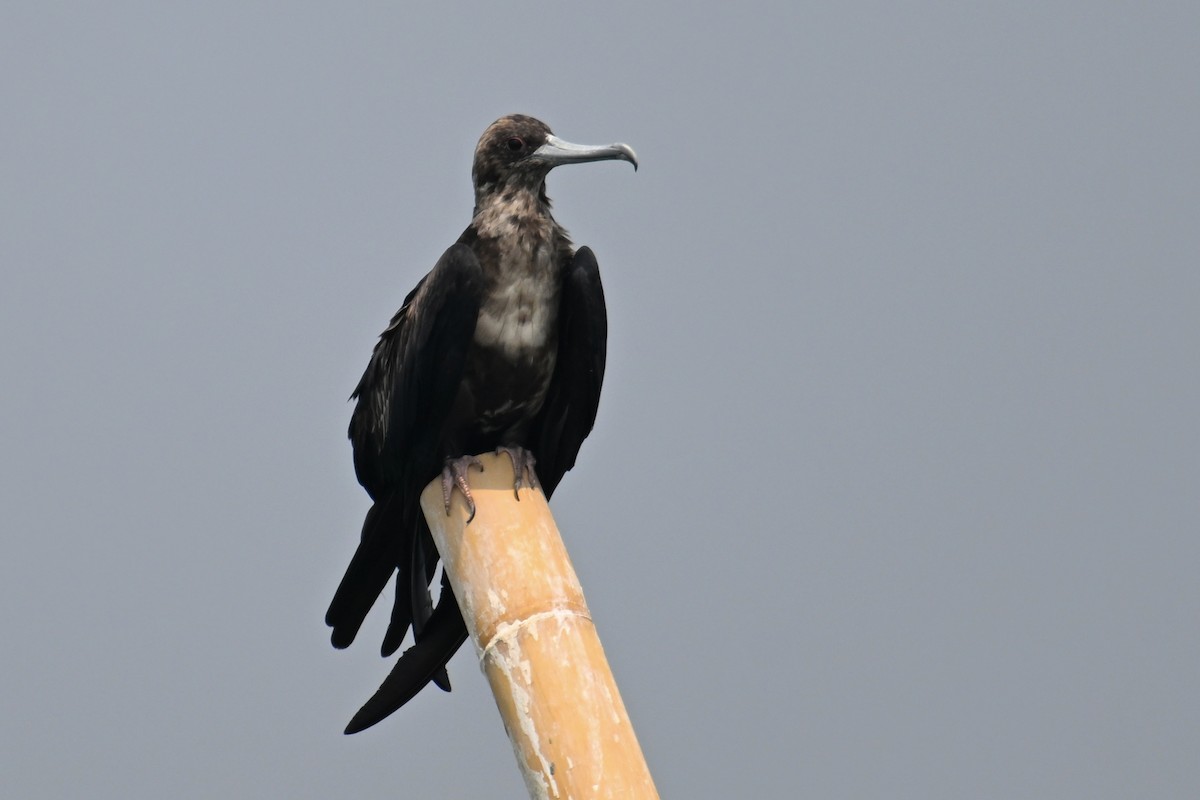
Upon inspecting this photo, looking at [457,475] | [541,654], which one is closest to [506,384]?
[457,475]

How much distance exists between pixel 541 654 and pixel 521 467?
1164 mm

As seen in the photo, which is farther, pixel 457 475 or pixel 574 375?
pixel 574 375

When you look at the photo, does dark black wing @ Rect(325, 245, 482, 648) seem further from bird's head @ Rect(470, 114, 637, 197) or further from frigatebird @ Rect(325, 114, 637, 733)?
bird's head @ Rect(470, 114, 637, 197)

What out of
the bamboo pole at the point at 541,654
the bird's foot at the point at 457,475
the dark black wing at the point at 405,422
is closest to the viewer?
the bamboo pole at the point at 541,654

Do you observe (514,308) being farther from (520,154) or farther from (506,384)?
(520,154)

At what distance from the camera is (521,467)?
6.30 m

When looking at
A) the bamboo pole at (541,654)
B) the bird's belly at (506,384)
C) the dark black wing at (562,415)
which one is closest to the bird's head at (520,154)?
the dark black wing at (562,415)

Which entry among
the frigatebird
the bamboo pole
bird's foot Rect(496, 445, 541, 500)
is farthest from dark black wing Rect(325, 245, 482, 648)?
the bamboo pole

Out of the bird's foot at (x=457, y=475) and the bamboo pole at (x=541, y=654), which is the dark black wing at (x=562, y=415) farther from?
the bamboo pole at (x=541, y=654)

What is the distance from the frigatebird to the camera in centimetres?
645

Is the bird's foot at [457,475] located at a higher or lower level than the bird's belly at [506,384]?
lower

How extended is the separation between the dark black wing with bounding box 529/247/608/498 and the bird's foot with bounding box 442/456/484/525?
2.07 ft

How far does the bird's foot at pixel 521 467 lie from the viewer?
6.14 meters

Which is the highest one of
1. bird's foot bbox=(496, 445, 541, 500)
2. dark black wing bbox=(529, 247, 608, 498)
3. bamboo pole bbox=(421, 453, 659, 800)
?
dark black wing bbox=(529, 247, 608, 498)
